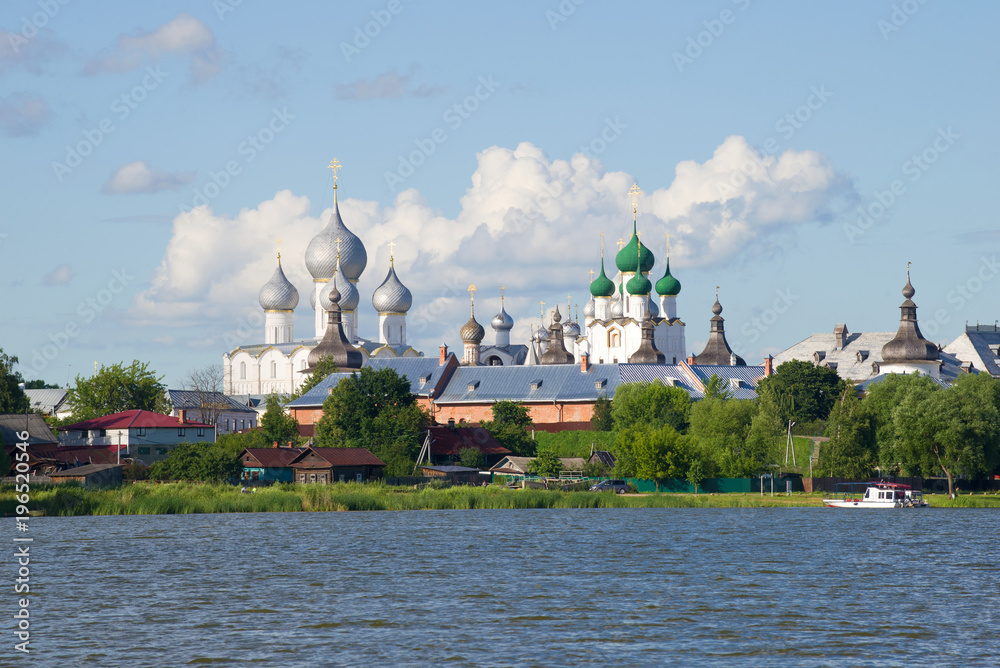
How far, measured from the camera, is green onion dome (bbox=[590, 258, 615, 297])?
125438 millimetres

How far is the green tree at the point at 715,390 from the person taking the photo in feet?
274

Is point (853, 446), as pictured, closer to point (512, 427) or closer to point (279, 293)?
point (512, 427)

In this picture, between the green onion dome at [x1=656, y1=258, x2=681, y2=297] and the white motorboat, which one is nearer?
the white motorboat

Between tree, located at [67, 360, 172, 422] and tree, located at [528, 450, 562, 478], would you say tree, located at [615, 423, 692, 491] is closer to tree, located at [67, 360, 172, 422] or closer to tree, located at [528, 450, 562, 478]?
tree, located at [528, 450, 562, 478]

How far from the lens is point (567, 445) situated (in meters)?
81.9

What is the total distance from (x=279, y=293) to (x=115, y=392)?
1225 inches

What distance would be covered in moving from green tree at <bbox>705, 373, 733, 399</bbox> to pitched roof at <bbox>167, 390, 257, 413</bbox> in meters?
36.4

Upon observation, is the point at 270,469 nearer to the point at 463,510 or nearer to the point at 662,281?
the point at 463,510

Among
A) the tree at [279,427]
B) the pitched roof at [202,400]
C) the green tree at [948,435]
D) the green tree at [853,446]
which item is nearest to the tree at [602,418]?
the tree at [279,427]

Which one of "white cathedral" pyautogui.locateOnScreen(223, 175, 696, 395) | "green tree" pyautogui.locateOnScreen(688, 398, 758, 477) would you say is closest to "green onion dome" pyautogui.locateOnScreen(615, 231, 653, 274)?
"white cathedral" pyautogui.locateOnScreen(223, 175, 696, 395)

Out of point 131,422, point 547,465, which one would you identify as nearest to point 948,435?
point 547,465

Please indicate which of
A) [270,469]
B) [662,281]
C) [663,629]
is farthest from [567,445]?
[663,629]

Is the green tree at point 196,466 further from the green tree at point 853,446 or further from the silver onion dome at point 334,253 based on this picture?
the silver onion dome at point 334,253

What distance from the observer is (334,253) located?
119688mm
